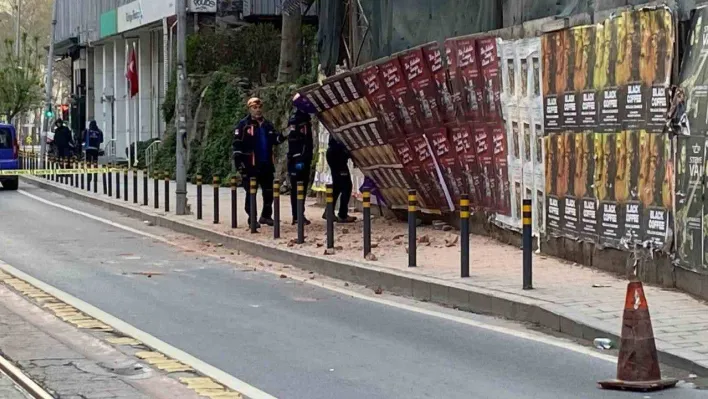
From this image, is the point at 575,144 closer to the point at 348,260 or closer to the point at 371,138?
the point at 348,260

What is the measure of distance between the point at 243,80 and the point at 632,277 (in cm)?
2391

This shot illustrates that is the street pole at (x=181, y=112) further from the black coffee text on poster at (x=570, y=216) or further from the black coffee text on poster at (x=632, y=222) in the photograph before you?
the black coffee text on poster at (x=632, y=222)

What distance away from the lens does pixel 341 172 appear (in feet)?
65.2

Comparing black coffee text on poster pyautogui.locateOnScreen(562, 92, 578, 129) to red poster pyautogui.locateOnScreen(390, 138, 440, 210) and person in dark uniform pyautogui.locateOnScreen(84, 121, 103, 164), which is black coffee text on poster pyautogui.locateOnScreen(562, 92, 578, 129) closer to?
red poster pyautogui.locateOnScreen(390, 138, 440, 210)

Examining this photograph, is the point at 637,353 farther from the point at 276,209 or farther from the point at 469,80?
the point at 276,209

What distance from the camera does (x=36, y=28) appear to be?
98.7m

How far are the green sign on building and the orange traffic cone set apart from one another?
4713 cm

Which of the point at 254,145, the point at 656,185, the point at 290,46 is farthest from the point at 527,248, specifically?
the point at 290,46

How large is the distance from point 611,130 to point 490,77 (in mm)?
3447

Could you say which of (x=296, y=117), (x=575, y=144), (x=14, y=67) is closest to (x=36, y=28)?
→ (x=14, y=67)

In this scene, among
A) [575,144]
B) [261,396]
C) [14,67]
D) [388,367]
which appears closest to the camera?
[261,396]

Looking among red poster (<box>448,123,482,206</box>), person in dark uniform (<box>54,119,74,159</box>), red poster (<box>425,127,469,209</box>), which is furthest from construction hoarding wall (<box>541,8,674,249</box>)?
person in dark uniform (<box>54,119,74,159</box>)

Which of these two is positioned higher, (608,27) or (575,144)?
(608,27)

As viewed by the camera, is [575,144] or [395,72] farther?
[395,72]
